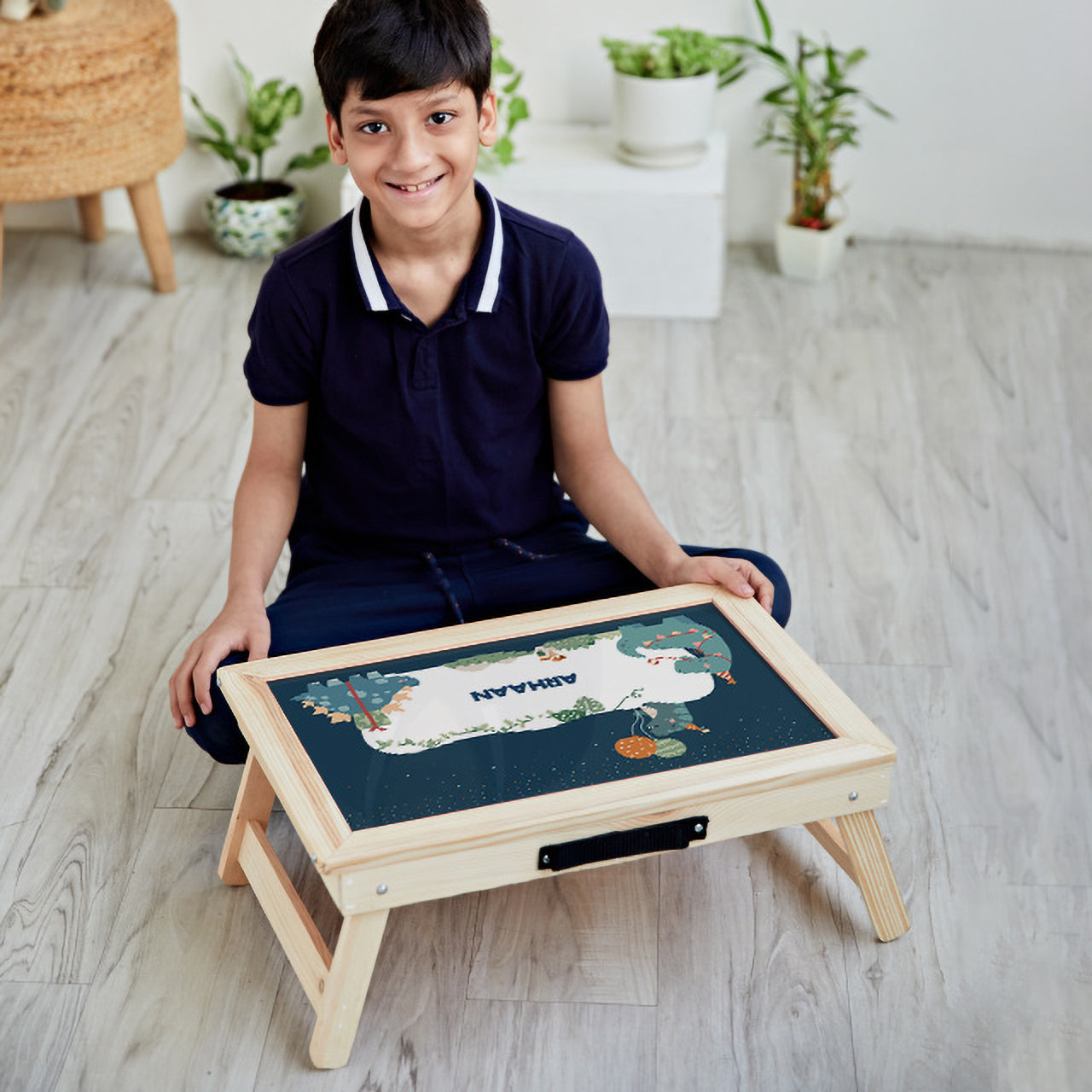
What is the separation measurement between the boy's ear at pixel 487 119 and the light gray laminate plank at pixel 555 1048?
757mm

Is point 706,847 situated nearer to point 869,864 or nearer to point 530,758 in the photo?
point 869,864

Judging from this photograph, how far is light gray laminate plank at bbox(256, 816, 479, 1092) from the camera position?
47.1 inches

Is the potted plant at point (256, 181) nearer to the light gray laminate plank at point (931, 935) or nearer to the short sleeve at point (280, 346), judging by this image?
the short sleeve at point (280, 346)

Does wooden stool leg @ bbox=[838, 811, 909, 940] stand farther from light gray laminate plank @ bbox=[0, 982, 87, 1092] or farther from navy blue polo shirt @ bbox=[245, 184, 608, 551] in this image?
light gray laminate plank @ bbox=[0, 982, 87, 1092]

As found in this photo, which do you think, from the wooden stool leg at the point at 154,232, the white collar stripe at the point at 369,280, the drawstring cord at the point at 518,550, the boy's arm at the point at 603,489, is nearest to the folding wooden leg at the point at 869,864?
the boy's arm at the point at 603,489

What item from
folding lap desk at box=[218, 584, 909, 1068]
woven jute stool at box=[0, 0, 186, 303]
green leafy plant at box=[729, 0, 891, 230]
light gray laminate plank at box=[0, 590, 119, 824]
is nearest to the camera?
folding lap desk at box=[218, 584, 909, 1068]

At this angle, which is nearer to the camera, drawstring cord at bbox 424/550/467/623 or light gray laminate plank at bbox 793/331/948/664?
drawstring cord at bbox 424/550/467/623

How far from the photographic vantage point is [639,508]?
4.75 feet

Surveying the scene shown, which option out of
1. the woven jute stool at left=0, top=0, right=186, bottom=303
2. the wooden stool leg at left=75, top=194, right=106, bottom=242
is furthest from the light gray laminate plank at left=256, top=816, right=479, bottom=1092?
the wooden stool leg at left=75, top=194, right=106, bottom=242

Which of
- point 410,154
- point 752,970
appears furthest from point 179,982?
point 410,154

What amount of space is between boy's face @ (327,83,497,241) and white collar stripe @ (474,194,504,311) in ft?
0.21

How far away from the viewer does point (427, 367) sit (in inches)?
53.6

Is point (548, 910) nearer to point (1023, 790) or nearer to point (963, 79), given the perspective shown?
point (1023, 790)

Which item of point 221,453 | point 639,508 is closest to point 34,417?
point 221,453
